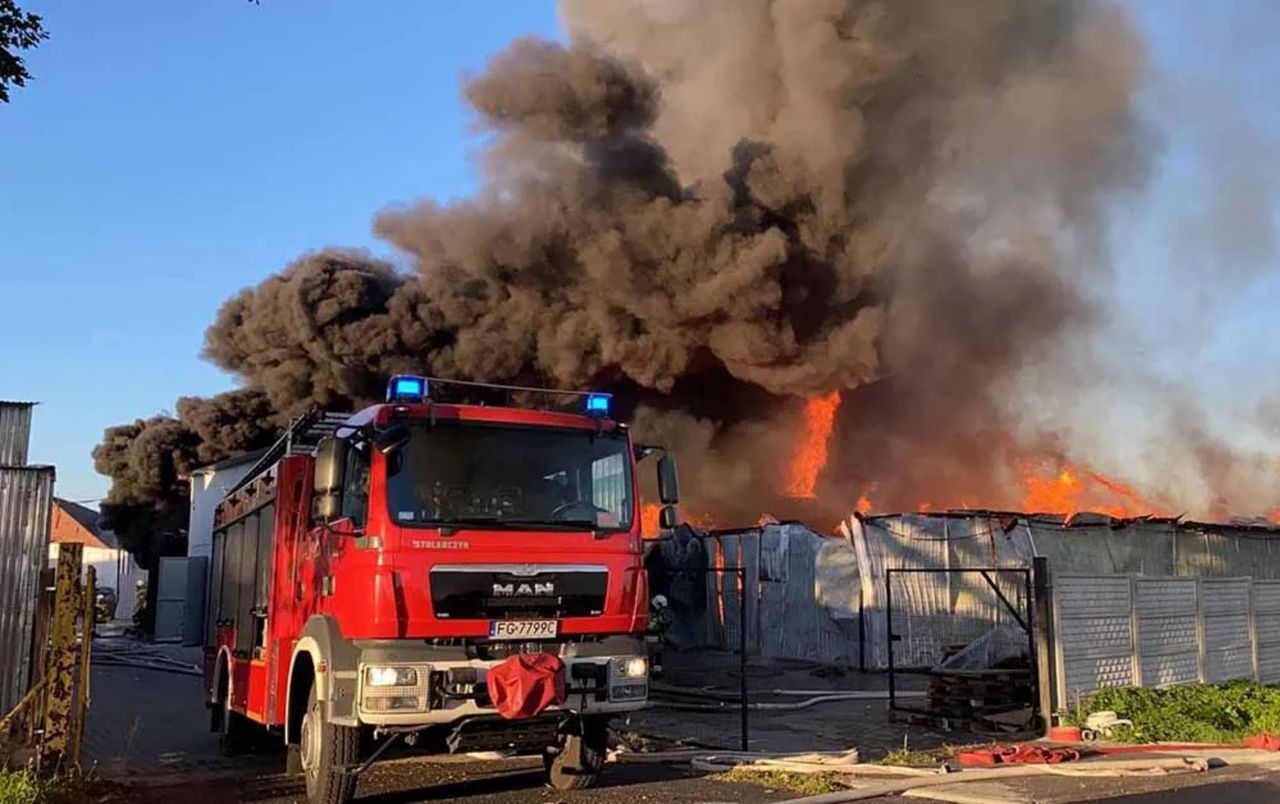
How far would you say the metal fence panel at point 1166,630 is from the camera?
1144cm

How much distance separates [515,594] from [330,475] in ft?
4.36

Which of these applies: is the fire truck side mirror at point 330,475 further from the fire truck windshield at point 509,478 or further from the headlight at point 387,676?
the headlight at point 387,676

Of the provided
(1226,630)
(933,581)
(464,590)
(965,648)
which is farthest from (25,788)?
(933,581)

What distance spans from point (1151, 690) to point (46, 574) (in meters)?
9.98

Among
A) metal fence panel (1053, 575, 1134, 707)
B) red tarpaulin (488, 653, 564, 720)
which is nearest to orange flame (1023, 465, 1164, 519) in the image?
metal fence panel (1053, 575, 1134, 707)

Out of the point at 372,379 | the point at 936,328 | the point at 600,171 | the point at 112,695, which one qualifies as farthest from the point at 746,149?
the point at 112,695

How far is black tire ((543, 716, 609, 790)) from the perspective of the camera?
290 inches

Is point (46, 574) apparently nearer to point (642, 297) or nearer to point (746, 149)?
point (642, 297)

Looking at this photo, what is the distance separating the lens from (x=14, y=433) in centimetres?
812

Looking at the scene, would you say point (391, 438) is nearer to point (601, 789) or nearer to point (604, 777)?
point (601, 789)

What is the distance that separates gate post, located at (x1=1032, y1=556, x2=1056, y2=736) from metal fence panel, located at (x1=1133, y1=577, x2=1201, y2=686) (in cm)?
143

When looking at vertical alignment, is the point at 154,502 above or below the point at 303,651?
above

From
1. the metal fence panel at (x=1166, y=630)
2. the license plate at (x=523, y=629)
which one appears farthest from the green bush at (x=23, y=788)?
the metal fence panel at (x=1166, y=630)

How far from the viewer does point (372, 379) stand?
31.9 meters
